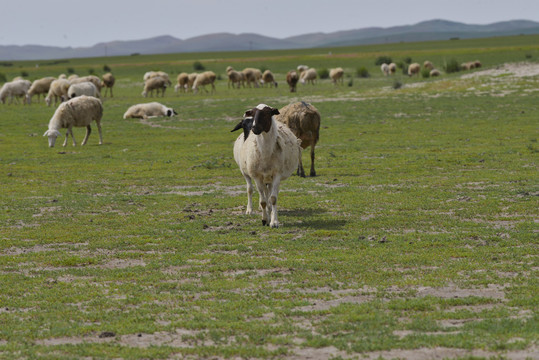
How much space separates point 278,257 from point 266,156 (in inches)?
124

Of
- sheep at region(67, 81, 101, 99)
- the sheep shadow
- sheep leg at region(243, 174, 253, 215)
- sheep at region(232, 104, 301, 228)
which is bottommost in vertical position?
the sheep shadow

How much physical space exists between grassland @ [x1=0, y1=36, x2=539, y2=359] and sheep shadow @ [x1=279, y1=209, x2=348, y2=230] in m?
0.04

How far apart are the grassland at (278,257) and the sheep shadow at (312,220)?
4 cm

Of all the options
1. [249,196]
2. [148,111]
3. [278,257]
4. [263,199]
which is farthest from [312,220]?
[148,111]

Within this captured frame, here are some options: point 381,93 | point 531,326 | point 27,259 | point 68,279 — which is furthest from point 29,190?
point 381,93

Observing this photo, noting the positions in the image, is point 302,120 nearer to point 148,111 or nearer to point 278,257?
point 278,257

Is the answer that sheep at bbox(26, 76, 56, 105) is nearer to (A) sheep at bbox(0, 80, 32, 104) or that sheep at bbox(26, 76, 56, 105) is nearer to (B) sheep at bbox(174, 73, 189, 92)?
(A) sheep at bbox(0, 80, 32, 104)

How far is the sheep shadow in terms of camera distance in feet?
44.5

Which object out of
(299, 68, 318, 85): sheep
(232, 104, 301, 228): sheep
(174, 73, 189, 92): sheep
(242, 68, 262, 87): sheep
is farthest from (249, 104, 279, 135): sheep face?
(299, 68, 318, 85): sheep

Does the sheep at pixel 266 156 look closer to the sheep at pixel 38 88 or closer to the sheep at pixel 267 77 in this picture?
the sheep at pixel 38 88

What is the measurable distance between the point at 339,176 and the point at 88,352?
13703 millimetres

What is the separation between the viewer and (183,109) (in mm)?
46562

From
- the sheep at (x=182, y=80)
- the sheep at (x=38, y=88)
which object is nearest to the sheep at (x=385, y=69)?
the sheep at (x=182, y=80)

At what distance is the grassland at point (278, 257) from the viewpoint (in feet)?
24.2
